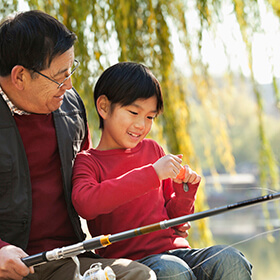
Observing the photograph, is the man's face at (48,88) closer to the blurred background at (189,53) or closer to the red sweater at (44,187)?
the red sweater at (44,187)

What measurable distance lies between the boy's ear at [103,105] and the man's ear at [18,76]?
0.89ft

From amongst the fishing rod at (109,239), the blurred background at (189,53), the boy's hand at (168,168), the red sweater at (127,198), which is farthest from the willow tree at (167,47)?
the fishing rod at (109,239)

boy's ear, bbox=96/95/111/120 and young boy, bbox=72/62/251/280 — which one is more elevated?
boy's ear, bbox=96/95/111/120

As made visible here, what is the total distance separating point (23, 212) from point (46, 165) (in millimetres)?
171

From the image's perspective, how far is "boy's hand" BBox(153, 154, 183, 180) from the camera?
147cm

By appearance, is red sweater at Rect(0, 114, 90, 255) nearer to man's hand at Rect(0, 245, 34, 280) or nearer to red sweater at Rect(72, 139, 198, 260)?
red sweater at Rect(72, 139, 198, 260)

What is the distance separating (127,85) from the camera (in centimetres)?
165

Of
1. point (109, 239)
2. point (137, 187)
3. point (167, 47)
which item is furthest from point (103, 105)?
point (167, 47)

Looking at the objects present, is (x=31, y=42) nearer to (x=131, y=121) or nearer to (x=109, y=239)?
(x=131, y=121)

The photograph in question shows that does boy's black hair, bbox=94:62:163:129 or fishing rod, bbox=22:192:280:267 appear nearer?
fishing rod, bbox=22:192:280:267

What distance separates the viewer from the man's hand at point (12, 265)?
1286mm

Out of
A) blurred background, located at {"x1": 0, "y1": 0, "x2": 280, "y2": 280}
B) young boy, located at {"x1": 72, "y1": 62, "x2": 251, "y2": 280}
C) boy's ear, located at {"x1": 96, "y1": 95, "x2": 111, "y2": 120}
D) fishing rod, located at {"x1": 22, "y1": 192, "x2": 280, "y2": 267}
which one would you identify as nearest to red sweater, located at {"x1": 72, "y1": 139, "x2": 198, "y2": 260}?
young boy, located at {"x1": 72, "y1": 62, "x2": 251, "y2": 280}

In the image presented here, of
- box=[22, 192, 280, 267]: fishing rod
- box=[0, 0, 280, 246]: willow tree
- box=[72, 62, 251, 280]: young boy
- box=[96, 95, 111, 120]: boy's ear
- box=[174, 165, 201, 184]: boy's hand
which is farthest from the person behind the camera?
box=[0, 0, 280, 246]: willow tree

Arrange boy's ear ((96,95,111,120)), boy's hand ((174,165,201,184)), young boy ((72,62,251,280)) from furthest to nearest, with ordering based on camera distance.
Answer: boy's ear ((96,95,111,120)) < boy's hand ((174,165,201,184)) < young boy ((72,62,251,280))
